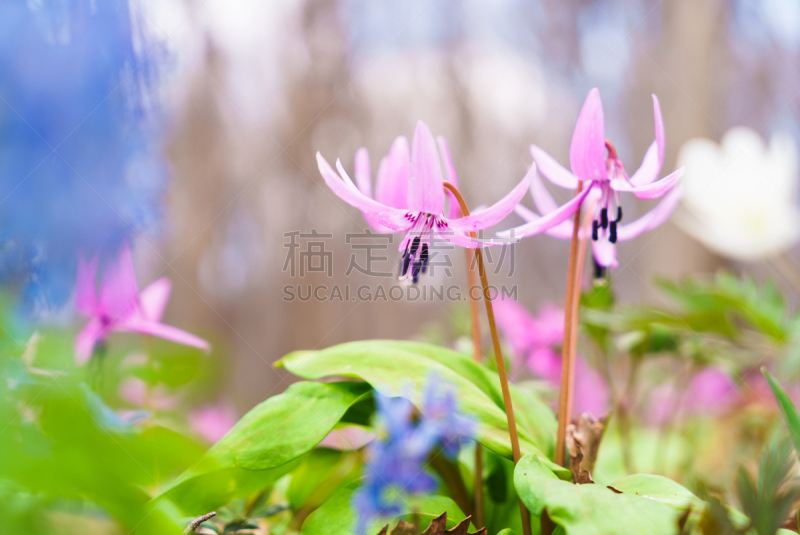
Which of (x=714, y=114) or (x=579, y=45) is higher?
(x=579, y=45)

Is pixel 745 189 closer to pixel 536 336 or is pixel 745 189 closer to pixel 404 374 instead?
pixel 536 336

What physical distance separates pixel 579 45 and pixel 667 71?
0.54 metres

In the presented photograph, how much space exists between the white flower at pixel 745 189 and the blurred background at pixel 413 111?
1.52 meters

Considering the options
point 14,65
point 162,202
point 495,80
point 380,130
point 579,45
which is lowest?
point 162,202

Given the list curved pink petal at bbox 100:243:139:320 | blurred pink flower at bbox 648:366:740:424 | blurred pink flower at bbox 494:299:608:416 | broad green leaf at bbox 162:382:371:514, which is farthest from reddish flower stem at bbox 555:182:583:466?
blurred pink flower at bbox 648:366:740:424

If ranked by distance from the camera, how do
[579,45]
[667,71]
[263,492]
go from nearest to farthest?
[263,492] < [667,71] < [579,45]

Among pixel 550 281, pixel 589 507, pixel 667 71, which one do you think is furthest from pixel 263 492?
pixel 667 71

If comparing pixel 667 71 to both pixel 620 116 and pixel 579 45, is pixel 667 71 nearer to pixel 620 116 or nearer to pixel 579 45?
pixel 620 116

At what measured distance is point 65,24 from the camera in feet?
1.52

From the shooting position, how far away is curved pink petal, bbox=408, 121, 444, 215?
0.49 metres

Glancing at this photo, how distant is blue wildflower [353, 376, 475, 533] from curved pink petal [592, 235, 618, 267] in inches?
12.3

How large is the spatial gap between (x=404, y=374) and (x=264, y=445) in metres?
0.17

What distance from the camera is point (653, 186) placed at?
0.51 meters

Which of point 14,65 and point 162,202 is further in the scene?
point 162,202
